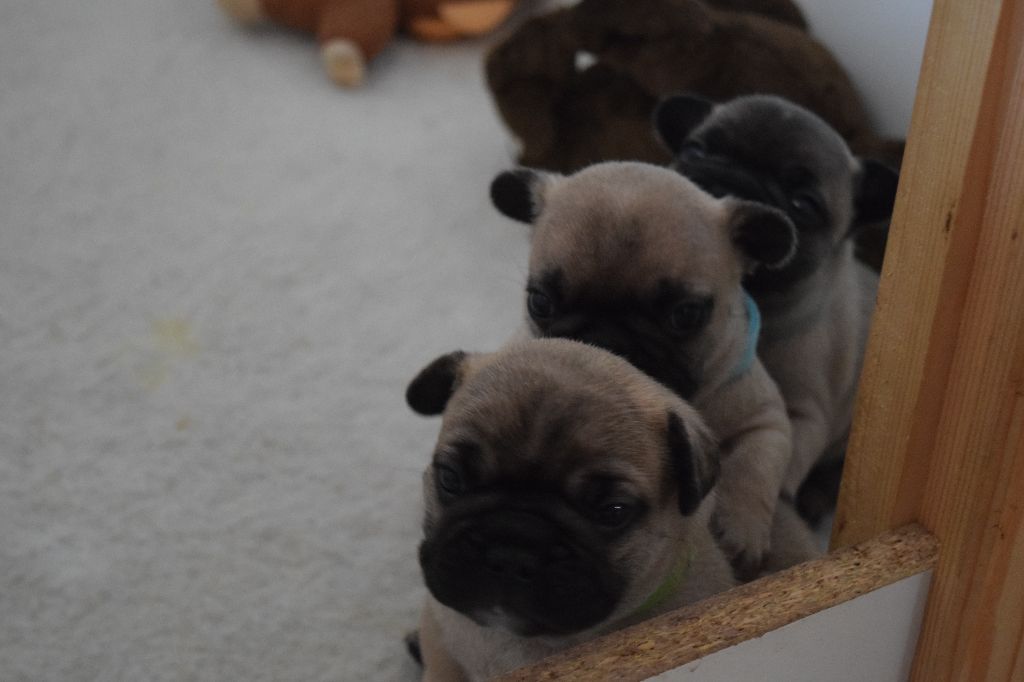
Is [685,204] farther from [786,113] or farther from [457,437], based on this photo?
[457,437]

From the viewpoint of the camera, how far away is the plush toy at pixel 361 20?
9.43 feet

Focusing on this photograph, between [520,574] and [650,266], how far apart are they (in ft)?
1.55

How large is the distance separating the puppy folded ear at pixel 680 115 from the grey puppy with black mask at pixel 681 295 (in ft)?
1.09

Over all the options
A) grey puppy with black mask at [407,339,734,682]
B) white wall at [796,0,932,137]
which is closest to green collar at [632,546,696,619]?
grey puppy with black mask at [407,339,734,682]

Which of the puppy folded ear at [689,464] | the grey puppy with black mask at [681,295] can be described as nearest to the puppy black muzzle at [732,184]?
the grey puppy with black mask at [681,295]

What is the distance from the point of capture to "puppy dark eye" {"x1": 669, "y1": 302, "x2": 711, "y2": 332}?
143 cm

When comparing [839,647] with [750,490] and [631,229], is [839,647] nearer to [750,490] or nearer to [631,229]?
[750,490]

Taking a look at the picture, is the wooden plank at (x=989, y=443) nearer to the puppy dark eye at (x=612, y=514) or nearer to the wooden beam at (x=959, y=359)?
the wooden beam at (x=959, y=359)

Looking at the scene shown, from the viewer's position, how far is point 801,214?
5.57 ft

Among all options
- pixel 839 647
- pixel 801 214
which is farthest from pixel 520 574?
pixel 801 214

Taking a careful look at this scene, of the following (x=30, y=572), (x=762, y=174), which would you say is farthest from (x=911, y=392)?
(x=30, y=572)

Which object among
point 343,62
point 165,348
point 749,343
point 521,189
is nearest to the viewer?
point 749,343

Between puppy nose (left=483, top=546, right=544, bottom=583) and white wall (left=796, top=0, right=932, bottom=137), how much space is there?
154cm

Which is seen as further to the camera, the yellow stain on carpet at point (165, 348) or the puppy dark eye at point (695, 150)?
the yellow stain on carpet at point (165, 348)
